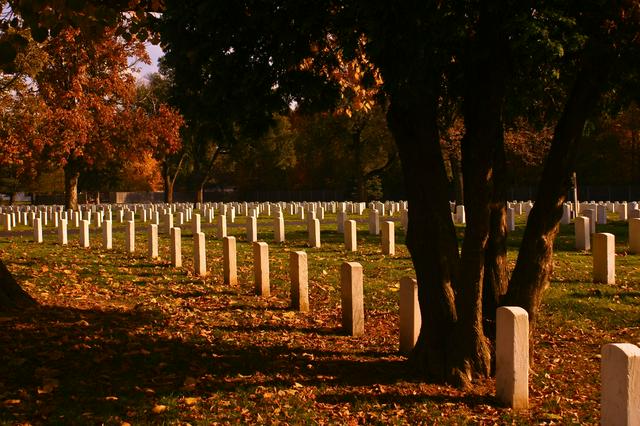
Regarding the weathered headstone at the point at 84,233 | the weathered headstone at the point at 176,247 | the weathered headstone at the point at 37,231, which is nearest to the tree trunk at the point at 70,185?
the weathered headstone at the point at 37,231

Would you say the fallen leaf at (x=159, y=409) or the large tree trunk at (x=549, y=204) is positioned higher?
the large tree trunk at (x=549, y=204)

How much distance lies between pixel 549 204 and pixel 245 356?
3484mm

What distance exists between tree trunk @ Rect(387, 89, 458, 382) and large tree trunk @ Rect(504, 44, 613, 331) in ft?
2.12

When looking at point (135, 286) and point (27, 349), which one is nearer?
point (27, 349)

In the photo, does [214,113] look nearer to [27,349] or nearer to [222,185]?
[27,349]

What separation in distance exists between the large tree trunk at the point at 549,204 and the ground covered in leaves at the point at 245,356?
894 mm

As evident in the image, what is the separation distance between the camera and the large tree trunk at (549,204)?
6270 mm

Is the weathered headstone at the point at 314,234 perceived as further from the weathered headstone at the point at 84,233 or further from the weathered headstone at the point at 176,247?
the weathered headstone at the point at 84,233

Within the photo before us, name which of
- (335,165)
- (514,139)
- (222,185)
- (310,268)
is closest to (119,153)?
(514,139)

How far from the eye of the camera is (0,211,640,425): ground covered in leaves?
18.5 ft

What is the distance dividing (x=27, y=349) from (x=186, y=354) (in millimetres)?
1626

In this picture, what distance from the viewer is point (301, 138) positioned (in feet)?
220

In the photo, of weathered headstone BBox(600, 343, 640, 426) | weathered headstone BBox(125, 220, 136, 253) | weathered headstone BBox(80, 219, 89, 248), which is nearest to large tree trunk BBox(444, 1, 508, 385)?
weathered headstone BBox(600, 343, 640, 426)

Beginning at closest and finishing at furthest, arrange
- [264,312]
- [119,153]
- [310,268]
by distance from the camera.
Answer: [264,312] < [310,268] < [119,153]
